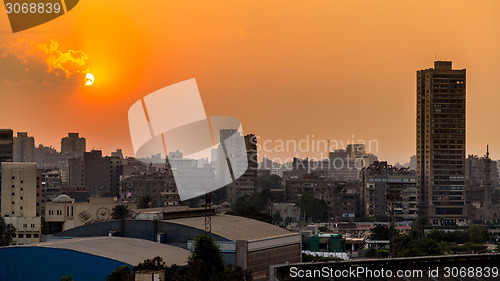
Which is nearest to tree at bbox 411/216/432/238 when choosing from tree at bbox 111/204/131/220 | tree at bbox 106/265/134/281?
tree at bbox 111/204/131/220

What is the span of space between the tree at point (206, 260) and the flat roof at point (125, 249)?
1136mm

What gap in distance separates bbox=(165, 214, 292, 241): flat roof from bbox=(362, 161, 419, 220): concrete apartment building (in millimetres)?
59431

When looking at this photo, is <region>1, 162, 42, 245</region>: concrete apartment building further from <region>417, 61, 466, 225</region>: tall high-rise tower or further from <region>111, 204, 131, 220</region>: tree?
<region>417, 61, 466, 225</region>: tall high-rise tower

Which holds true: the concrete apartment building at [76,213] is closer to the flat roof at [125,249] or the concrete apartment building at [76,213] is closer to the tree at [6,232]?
the tree at [6,232]

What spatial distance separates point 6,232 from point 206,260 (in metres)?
31.8

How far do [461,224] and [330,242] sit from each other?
148ft

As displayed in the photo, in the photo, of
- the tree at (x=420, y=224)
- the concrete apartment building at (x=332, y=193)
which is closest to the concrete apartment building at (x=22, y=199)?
the tree at (x=420, y=224)

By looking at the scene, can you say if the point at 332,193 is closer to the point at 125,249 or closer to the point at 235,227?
the point at 235,227

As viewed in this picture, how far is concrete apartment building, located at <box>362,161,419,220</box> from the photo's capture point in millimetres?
120438

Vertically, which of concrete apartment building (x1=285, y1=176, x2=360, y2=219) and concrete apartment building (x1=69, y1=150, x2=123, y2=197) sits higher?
concrete apartment building (x1=69, y1=150, x2=123, y2=197)

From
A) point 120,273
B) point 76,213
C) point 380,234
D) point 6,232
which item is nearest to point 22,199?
point 76,213

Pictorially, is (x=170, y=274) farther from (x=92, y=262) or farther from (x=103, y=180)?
(x=103, y=180)

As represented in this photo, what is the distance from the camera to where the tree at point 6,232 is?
7006cm

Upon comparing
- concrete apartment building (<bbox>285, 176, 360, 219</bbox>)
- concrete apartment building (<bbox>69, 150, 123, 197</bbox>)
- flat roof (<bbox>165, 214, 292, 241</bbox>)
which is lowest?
flat roof (<bbox>165, 214, 292, 241</bbox>)
